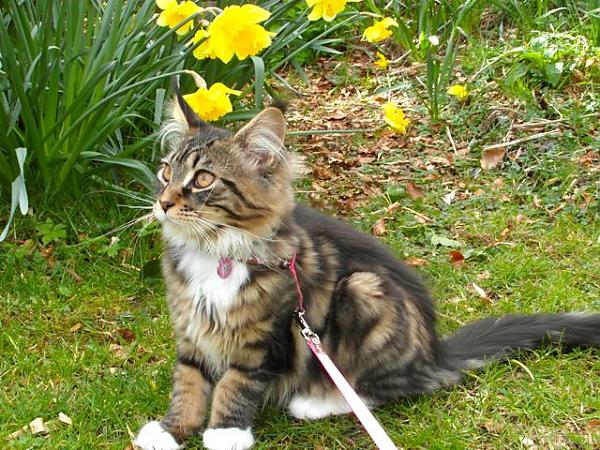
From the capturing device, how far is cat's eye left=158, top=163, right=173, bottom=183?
2.95m

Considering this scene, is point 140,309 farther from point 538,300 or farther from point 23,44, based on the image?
point 538,300

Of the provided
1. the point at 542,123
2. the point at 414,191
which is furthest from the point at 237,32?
the point at 542,123

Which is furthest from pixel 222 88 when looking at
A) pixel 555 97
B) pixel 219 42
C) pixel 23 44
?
pixel 555 97

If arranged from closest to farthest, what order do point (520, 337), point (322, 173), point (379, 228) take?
1. point (520, 337)
2. point (379, 228)
3. point (322, 173)

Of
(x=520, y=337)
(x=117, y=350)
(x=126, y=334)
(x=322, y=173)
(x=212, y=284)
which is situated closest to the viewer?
(x=212, y=284)

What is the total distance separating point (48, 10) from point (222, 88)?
4.36 feet

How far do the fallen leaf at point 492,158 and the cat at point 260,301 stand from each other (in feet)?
7.40

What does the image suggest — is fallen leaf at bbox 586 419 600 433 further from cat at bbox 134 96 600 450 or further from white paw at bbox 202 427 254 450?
white paw at bbox 202 427 254 450

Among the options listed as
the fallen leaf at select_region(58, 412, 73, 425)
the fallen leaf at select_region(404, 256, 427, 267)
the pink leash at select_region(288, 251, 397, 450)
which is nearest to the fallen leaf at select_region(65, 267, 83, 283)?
the fallen leaf at select_region(58, 412, 73, 425)

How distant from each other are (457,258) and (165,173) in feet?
6.66

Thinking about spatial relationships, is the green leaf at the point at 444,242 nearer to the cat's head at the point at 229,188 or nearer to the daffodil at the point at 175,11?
the cat's head at the point at 229,188

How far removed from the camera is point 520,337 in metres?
3.38

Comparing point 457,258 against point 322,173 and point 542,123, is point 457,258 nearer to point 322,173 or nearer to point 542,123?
point 322,173

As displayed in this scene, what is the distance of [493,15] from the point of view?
278 inches
